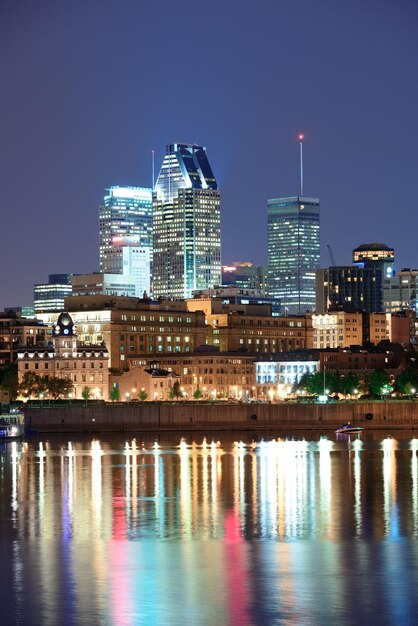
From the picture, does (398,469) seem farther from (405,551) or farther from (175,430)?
(175,430)

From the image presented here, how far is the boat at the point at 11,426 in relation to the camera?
183 m

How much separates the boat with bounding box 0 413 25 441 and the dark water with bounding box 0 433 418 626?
49304 mm

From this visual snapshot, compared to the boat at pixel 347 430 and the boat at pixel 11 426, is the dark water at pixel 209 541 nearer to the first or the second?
the boat at pixel 11 426

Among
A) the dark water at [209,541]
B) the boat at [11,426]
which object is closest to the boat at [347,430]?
the boat at [11,426]

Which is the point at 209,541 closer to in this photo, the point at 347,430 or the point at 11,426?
the point at 11,426

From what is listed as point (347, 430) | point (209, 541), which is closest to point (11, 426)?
point (347, 430)

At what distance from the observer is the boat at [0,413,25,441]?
183 metres

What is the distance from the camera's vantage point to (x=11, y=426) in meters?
184

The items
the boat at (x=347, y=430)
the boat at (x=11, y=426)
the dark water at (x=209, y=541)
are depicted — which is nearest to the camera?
the dark water at (x=209, y=541)

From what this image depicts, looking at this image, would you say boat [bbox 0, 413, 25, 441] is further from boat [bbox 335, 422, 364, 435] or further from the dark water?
the dark water

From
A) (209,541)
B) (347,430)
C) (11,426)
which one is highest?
(11,426)

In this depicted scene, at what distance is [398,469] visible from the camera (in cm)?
12056

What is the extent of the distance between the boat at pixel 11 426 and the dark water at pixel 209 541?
49304 millimetres

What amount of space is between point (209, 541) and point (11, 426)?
362ft
